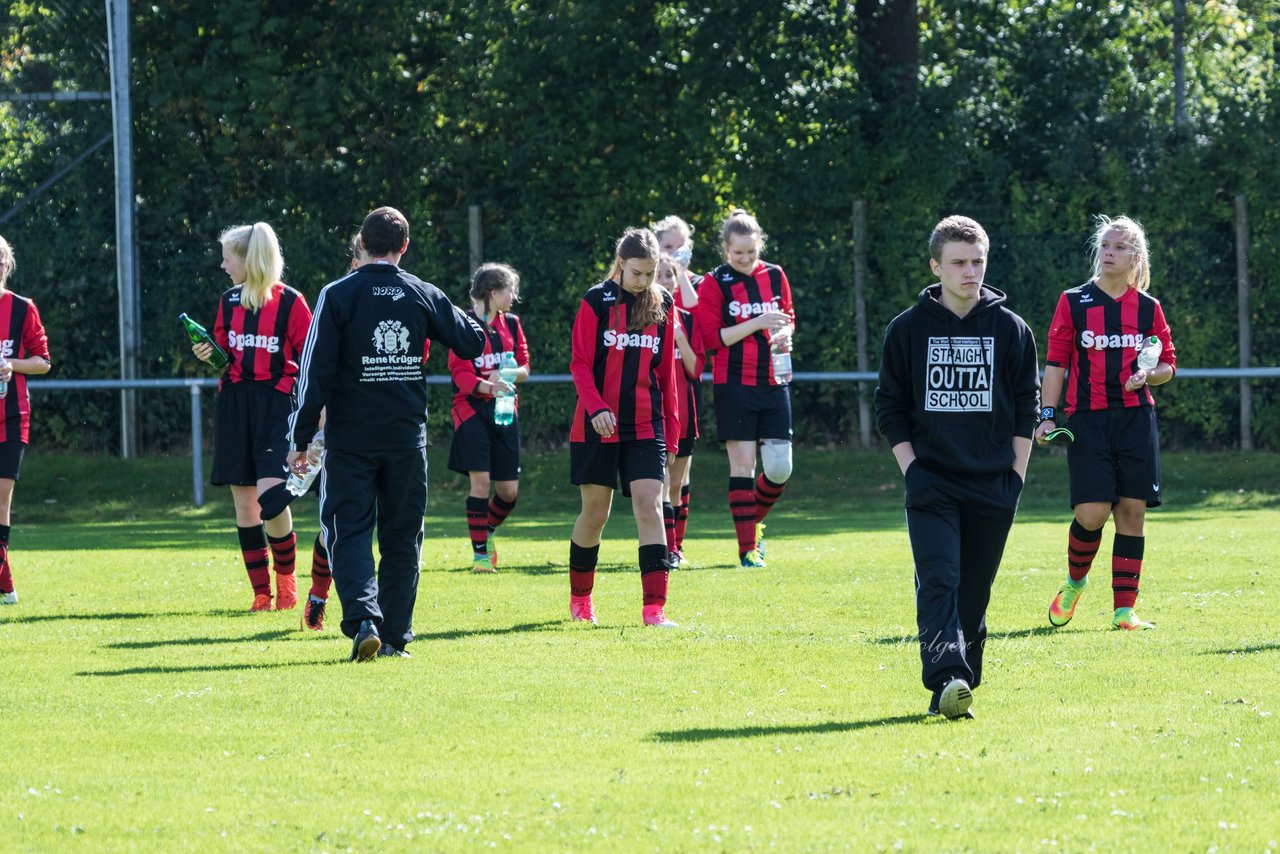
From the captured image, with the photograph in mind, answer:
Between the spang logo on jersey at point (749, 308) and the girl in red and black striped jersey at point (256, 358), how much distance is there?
332cm

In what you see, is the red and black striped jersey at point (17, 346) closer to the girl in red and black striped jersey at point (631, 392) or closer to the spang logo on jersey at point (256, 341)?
the spang logo on jersey at point (256, 341)

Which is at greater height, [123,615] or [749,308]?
[749,308]

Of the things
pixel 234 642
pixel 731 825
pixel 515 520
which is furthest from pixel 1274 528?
pixel 731 825

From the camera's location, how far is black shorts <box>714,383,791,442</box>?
1257 centimetres

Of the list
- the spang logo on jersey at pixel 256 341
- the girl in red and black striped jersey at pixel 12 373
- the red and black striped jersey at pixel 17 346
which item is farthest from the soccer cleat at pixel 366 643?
the red and black striped jersey at pixel 17 346

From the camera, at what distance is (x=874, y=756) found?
590 cm

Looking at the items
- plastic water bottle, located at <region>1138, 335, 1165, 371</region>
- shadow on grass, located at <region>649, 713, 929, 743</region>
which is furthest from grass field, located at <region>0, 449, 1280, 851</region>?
plastic water bottle, located at <region>1138, 335, 1165, 371</region>

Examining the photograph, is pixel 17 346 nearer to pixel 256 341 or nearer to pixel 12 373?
pixel 12 373

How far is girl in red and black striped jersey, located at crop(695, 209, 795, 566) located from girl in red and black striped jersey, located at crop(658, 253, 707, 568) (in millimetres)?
173

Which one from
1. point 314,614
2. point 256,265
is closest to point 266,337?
Result: point 256,265

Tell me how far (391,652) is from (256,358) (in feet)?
7.91

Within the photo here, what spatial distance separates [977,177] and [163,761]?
17.2 metres

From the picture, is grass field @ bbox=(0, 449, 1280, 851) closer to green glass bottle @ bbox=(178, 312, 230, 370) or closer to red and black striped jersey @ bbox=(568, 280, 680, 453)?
red and black striped jersey @ bbox=(568, 280, 680, 453)

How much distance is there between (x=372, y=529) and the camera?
27.1 feet
